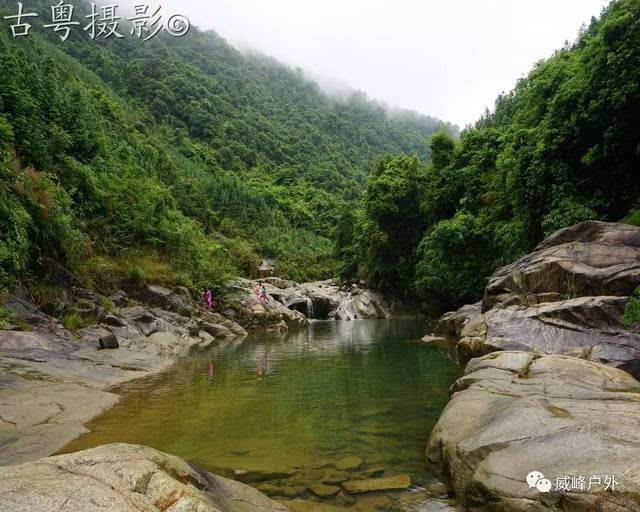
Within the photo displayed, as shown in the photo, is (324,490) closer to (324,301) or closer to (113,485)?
(113,485)

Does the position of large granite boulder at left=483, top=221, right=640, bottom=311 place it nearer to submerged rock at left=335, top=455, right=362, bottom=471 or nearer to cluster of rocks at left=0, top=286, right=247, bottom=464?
submerged rock at left=335, top=455, right=362, bottom=471

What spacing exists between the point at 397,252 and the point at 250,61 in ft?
487

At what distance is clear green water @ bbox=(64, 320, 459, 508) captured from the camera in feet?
22.4

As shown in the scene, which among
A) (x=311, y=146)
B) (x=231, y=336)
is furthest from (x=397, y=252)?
(x=311, y=146)

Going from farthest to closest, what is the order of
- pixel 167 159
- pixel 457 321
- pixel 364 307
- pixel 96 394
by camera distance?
pixel 167 159
pixel 364 307
pixel 457 321
pixel 96 394

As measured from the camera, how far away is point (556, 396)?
6.64 metres

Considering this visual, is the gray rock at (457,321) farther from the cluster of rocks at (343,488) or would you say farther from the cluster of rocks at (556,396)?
the cluster of rocks at (343,488)

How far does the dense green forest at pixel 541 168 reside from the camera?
56.7 ft

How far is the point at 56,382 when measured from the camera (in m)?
9.93

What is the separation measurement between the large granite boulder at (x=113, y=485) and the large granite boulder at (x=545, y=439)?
2386 mm

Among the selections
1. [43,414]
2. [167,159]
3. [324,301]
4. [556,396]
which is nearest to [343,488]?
[556,396]

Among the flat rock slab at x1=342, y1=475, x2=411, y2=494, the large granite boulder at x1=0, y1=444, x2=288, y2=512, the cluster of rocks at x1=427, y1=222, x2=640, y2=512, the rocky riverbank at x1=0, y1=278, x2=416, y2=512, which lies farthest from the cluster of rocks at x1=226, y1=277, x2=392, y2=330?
the large granite boulder at x1=0, y1=444, x2=288, y2=512

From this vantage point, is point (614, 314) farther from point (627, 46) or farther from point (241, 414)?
point (627, 46)

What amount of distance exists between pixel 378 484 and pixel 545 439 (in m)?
2.07
